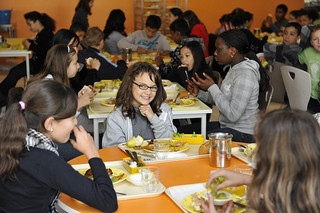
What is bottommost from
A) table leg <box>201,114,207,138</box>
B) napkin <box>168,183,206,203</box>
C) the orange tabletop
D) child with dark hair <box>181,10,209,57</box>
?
table leg <box>201,114,207,138</box>

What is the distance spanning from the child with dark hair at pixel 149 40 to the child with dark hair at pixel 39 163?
172 inches

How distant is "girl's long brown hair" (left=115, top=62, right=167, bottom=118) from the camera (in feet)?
8.40

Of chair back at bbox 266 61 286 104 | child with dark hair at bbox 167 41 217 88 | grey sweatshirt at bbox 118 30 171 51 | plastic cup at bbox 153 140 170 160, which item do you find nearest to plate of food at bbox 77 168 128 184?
plastic cup at bbox 153 140 170 160

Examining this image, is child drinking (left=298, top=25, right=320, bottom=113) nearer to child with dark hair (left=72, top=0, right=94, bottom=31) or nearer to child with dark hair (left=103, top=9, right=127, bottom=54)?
child with dark hair (left=103, top=9, right=127, bottom=54)

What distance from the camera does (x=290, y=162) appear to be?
1.17 m

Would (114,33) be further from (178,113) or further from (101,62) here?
(178,113)

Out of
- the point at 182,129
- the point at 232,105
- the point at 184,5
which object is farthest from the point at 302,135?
the point at 184,5

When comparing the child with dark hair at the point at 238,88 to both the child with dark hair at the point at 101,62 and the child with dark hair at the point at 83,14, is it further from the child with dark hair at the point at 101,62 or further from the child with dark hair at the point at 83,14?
the child with dark hair at the point at 83,14

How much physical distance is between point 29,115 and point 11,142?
14cm

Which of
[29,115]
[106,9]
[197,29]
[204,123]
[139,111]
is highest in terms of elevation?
[106,9]

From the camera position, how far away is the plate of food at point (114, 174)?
71.4 inches

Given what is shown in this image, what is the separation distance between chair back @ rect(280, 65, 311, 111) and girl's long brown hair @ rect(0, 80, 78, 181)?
8.96 feet

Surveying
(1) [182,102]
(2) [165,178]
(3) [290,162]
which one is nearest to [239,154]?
(2) [165,178]

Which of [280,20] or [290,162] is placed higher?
[280,20]
